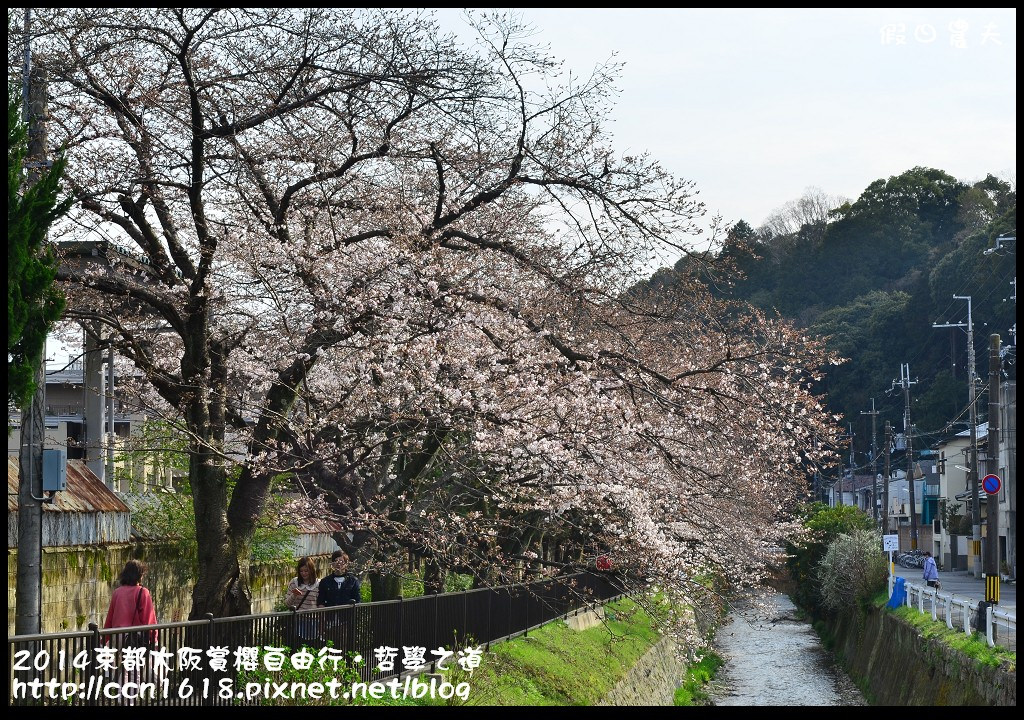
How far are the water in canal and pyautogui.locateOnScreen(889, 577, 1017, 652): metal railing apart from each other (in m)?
2.83

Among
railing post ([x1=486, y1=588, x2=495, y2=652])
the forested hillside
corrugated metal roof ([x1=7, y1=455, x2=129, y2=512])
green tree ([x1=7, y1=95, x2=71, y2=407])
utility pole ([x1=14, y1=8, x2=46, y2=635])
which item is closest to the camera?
green tree ([x1=7, y1=95, x2=71, y2=407])

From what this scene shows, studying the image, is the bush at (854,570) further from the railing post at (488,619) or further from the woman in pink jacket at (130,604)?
the woman in pink jacket at (130,604)

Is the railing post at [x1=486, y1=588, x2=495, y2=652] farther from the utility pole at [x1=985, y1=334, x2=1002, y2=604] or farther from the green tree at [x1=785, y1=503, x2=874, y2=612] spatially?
the green tree at [x1=785, y1=503, x2=874, y2=612]

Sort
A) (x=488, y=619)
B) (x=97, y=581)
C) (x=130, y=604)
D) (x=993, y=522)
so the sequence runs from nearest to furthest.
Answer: (x=130, y=604) < (x=97, y=581) < (x=488, y=619) < (x=993, y=522)

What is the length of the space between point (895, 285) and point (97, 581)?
59.6m

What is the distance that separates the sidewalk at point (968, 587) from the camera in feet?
102

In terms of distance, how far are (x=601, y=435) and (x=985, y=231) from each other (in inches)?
1823

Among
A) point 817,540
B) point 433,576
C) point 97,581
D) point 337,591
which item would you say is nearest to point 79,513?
point 97,581

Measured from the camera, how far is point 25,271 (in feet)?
27.9

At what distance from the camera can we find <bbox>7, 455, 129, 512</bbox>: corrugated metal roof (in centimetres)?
1264

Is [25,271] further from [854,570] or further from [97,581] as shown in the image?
[854,570]

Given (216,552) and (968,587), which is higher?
(216,552)

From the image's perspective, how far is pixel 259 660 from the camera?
9.81 metres

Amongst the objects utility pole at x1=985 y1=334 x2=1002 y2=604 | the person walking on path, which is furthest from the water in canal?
the person walking on path
